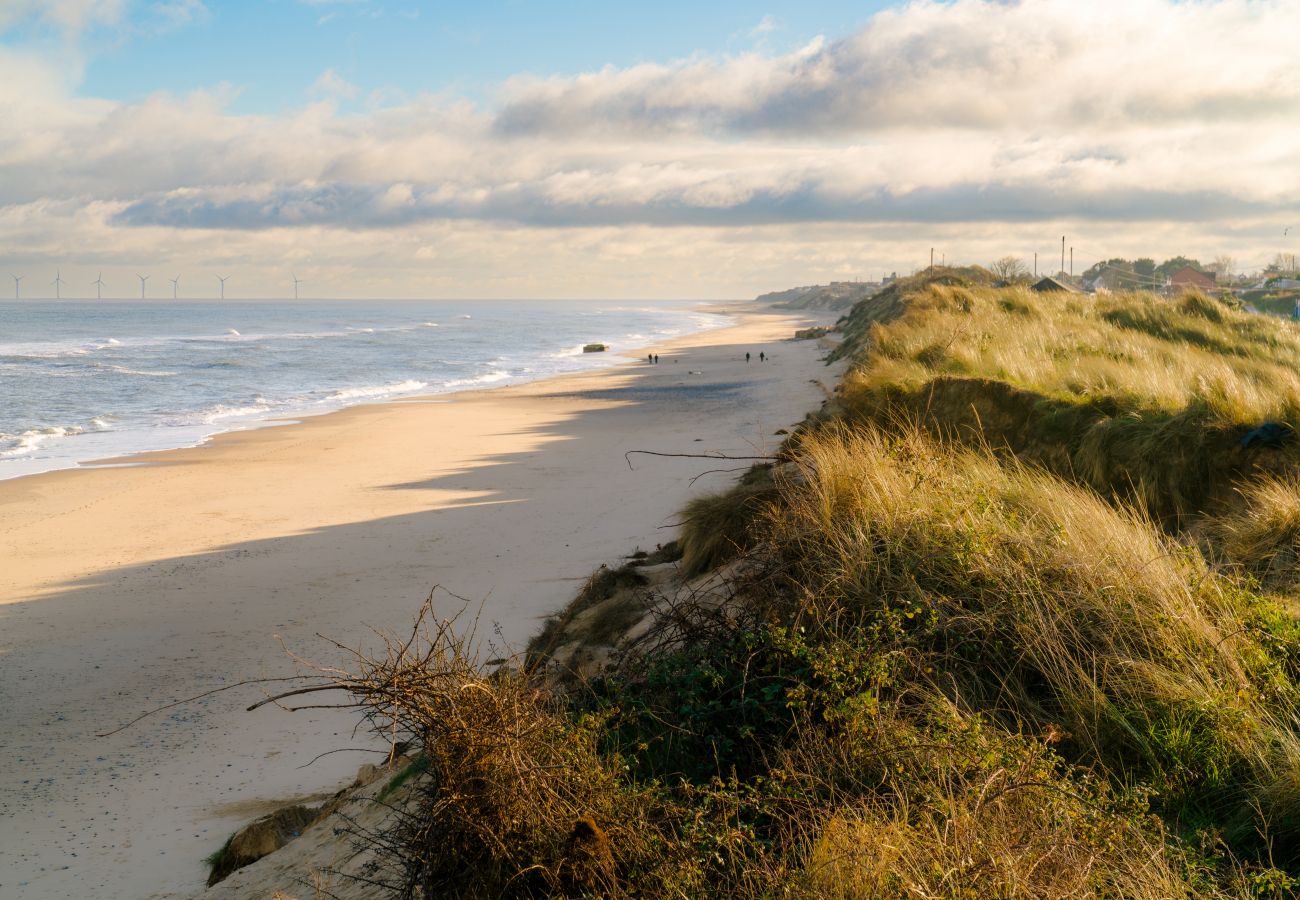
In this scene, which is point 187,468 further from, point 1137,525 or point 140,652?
point 1137,525

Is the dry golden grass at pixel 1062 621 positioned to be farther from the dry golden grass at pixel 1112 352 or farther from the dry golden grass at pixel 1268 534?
the dry golden grass at pixel 1112 352

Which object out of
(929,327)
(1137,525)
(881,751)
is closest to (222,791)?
(881,751)

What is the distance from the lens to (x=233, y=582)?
10.7 metres

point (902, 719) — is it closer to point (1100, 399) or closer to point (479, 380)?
point (1100, 399)

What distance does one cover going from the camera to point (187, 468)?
18500 mm

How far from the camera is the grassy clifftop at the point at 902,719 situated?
3.34 meters

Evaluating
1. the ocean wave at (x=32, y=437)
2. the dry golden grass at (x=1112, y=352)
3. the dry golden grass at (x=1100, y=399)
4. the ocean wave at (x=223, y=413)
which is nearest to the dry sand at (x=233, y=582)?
the dry golden grass at (x=1100, y=399)

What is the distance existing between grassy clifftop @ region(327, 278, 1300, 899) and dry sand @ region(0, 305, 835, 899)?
220cm

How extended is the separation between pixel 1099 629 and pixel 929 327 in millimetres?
14670

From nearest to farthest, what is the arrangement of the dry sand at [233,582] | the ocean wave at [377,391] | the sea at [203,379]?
the dry sand at [233,582], the sea at [203,379], the ocean wave at [377,391]

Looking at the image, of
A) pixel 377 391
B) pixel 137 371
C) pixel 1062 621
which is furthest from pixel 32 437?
pixel 1062 621

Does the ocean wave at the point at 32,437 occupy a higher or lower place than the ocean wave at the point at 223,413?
lower

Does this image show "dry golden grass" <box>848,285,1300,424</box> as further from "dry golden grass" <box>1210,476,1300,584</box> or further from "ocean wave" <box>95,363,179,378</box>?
"ocean wave" <box>95,363,179,378</box>

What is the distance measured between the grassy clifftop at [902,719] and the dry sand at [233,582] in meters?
2.20
